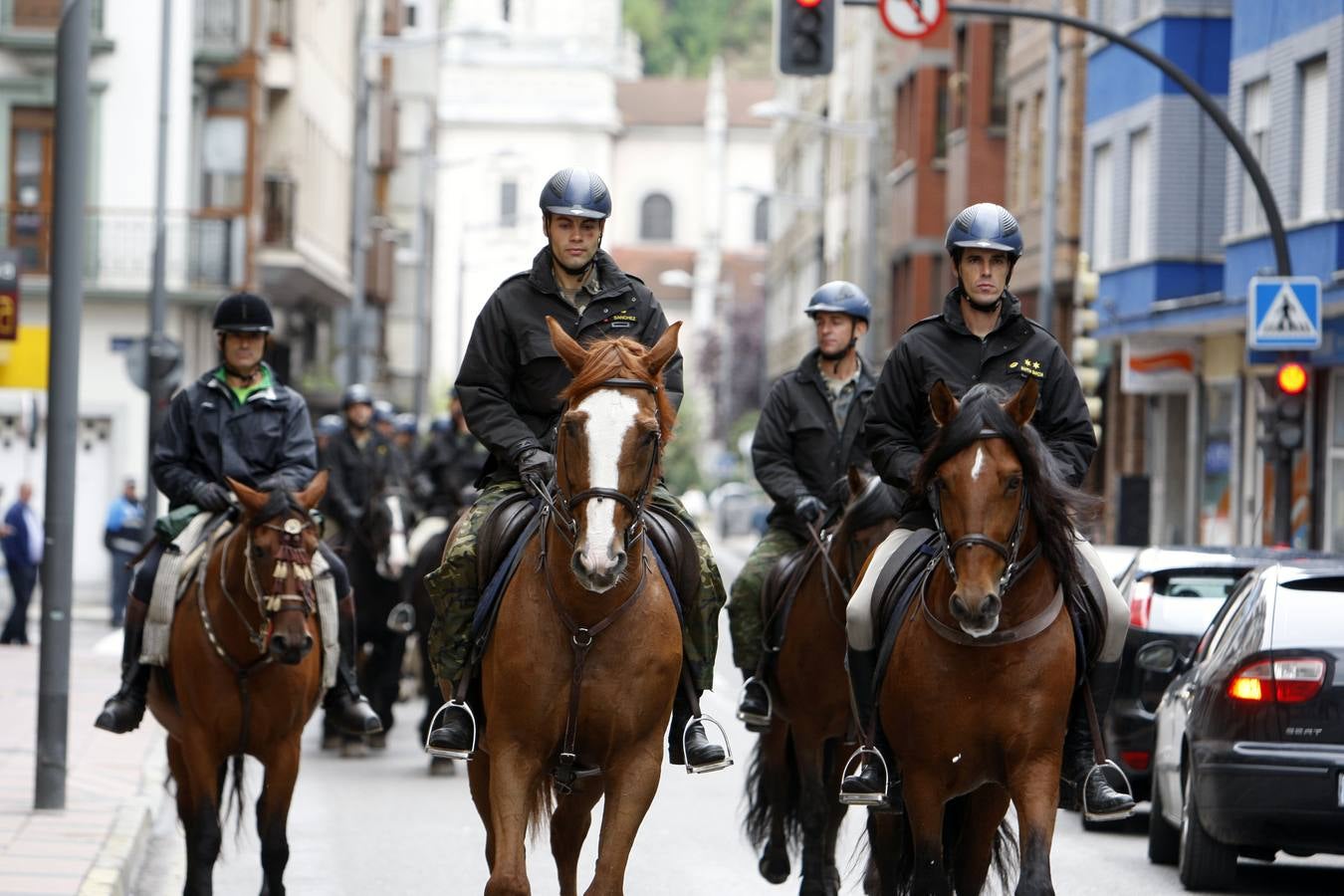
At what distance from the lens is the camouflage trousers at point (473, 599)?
9.43 metres

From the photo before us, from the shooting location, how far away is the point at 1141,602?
16266 millimetres

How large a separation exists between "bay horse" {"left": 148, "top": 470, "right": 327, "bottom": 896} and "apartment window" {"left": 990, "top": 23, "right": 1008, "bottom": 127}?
42.7m

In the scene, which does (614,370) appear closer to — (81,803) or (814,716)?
(814,716)

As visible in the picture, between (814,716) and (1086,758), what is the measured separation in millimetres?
3091

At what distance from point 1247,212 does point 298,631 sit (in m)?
26.5

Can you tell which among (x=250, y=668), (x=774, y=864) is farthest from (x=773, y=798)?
(x=250, y=668)

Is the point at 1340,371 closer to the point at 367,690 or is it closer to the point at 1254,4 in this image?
the point at 1254,4

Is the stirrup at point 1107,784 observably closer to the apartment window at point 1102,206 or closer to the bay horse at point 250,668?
the bay horse at point 250,668

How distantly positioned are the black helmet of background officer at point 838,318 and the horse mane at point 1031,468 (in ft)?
13.5

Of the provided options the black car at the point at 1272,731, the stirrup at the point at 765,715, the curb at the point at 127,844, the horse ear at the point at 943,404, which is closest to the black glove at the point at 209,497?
the curb at the point at 127,844

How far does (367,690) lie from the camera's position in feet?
66.4

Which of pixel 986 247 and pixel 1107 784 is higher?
pixel 986 247

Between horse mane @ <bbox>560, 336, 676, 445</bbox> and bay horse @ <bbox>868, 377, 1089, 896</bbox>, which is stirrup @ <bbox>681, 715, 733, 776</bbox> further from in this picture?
horse mane @ <bbox>560, 336, 676, 445</bbox>

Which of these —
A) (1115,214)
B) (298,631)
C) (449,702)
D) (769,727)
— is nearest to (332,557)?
(298,631)
